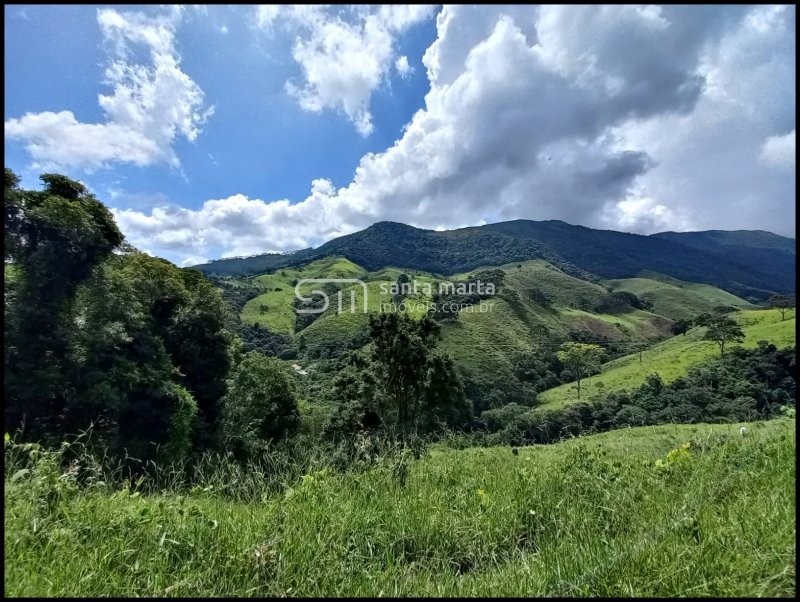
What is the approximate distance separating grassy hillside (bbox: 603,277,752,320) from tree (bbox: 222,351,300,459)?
130 m

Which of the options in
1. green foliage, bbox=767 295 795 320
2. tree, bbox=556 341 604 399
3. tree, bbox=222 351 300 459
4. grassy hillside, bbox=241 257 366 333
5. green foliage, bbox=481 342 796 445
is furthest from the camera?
grassy hillside, bbox=241 257 366 333

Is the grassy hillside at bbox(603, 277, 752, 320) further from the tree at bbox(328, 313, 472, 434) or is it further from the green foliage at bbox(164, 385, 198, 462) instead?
the green foliage at bbox(164, 385, 198, 462)

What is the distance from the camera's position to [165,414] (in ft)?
52.6

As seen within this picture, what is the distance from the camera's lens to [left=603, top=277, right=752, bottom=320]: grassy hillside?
132m

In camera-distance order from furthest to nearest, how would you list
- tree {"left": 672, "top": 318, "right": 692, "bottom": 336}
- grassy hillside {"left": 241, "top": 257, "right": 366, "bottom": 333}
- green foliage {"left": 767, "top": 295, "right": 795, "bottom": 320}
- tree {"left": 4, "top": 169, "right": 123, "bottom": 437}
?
grassy hillside {"left": 241, "top": 257, "right": 366, "bottom": 333} < tree {"left": 672, "top": 318, "right": 692, "bottom": 336} < green foliage {"left": 767, "top": 295, "right": 795, "bottom": 320} < tree {"left": 4, "top": 169, "right": 123, "bottom": 437}

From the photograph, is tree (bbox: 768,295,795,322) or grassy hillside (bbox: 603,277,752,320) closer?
tree (bbox: 768,295,795,322)

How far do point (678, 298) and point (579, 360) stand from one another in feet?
336

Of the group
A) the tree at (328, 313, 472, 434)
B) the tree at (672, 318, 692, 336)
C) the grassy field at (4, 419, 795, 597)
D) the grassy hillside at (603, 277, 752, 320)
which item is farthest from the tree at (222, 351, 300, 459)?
the grassy hillside at (603, 277, 752, 320)

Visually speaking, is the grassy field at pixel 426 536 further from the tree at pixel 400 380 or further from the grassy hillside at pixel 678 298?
the grassy hillside at pixel 678 298

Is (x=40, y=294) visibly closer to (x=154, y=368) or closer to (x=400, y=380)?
(x=154, y=368)

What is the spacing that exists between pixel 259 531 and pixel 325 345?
87.4m

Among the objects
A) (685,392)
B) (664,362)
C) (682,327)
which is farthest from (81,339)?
(682,327)

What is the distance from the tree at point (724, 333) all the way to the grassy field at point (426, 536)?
7092 cm

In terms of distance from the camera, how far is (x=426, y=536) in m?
3.12
